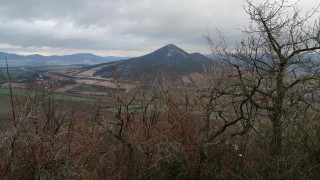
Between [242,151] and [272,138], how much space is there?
4.81ft

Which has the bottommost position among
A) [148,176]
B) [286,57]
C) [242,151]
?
[148,176]

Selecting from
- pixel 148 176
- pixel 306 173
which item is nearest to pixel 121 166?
pixel 148 176

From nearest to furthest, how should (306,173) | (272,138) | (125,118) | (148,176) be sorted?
(306,173) < (272,138) < (148,176) < (125,118)

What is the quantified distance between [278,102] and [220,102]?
8.79 ft

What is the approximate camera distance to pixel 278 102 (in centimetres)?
1569

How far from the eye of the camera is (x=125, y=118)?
66.4ft

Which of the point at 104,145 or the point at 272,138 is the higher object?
the point at 272,138

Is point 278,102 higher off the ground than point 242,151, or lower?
higher

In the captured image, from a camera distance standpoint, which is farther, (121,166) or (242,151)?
(121,166)

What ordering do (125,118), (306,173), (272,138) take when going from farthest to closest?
(125,118), (272,138), (306,173)

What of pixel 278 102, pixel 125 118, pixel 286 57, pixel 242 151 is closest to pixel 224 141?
pixel 242 151

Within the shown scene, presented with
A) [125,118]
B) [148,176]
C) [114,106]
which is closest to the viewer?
[148,176]

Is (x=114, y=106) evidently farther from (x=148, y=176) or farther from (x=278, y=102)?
(x=278, y=102)

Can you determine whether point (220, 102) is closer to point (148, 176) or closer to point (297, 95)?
point (297, 95)
